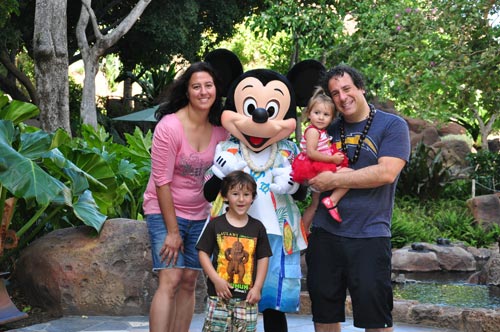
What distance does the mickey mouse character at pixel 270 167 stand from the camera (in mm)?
4082

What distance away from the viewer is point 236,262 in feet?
13.0

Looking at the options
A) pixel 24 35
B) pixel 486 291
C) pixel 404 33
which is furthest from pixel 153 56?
pixel 486 291

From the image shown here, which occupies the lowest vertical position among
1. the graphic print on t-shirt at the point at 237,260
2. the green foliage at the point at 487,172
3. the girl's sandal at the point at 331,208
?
the graphic print on t-shirt at the point at 237,260

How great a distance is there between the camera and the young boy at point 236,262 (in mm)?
3945

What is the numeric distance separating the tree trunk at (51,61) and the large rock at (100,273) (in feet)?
17.2

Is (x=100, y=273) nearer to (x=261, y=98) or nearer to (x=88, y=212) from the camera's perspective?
(x=88, y=212)

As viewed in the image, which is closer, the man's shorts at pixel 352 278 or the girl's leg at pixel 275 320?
the man's shorts at pixel 352 278

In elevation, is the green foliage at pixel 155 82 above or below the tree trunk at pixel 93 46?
above

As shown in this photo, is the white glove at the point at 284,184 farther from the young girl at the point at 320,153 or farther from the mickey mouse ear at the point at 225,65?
the mickey mouse ear at the point at 225,65

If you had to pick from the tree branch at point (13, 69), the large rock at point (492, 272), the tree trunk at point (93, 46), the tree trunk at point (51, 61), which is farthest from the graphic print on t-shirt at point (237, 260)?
the tree branch at point (13, 69)

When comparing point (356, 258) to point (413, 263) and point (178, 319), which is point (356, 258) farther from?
point (413, 263)

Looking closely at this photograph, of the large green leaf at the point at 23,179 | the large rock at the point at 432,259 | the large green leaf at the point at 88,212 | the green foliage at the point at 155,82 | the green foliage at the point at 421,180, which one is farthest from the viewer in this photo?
the green foliage at the point at 155,82

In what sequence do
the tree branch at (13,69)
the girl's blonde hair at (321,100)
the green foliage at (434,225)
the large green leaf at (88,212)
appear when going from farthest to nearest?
the tree branch at (13,69)
the green foliage at (434,225)
the large green leaf at (88,212)
the girl's blonde hair at (321,100)

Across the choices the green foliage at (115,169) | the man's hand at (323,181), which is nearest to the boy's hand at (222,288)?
the man's hand at (323,181)
